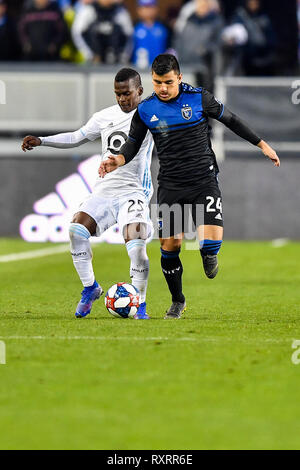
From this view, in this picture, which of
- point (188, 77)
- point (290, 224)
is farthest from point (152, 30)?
point (290, 224)

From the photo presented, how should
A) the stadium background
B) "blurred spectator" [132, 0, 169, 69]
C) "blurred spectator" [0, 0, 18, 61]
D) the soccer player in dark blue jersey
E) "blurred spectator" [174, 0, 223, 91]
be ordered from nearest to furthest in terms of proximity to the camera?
1. the soccer player in dark blue jersey
2. "blurred spectator" [174, 0, 223, 91]
3. the stadium background
4. "blurred spectator" [132, 0, 169, 69]
5. "blurred spectator" [0, 0, 18, 61]

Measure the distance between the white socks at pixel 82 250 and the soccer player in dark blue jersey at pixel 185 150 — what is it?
0.61 meters

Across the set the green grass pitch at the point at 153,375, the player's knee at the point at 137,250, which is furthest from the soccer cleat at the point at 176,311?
the player's knee at the point at 137,250

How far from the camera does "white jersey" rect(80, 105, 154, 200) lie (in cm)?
926

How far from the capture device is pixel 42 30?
715 inches

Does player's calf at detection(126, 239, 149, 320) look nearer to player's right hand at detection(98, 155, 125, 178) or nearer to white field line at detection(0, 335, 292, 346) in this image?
player's right hand at detection(98, 155, 125, 178)

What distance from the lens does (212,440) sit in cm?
500

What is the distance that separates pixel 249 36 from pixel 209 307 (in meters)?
8.95

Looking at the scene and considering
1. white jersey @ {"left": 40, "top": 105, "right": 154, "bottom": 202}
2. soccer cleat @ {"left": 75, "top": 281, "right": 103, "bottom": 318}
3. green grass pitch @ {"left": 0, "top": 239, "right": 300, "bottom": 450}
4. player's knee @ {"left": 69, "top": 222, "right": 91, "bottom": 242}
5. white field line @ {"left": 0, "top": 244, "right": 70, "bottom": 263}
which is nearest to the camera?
green grass pitch @ {"left": 0, "top": 239, "right": 300, "bottom": 450}

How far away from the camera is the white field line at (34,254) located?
15219 millimetres

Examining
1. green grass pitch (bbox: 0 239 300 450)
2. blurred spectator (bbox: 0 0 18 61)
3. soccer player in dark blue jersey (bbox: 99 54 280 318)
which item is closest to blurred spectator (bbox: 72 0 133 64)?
blurred spectator (bbox: 0 0 18 61)

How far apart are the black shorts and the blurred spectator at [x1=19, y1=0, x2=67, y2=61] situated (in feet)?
32.1
